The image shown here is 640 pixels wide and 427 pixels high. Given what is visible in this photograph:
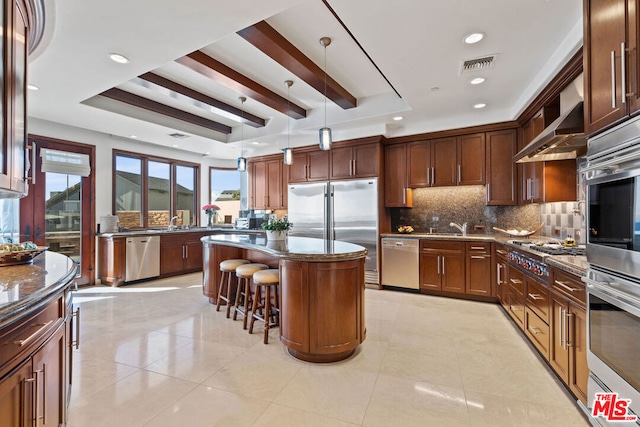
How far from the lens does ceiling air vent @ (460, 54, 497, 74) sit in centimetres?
283

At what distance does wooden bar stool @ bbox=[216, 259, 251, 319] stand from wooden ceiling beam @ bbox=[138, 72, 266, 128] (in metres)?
2.20

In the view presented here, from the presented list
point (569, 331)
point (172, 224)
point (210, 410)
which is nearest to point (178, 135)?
point (172, 224)

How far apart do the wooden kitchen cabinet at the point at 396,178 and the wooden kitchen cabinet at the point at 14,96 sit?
4450 mm

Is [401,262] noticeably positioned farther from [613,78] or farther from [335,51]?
[613,78]

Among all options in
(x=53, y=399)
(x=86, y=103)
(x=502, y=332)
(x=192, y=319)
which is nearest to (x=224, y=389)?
(x=53, y=399)

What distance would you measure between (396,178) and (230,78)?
303 centimetres

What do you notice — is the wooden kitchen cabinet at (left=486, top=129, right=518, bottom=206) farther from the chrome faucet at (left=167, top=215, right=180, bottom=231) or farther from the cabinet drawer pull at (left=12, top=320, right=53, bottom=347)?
the chrome faucet at (left=167, top=215, right=180, bottom=231)

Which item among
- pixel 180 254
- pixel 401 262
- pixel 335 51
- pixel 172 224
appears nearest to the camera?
pixel 335 51

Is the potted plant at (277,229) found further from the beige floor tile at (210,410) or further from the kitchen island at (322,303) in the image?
the beige floor tile at (210,410)

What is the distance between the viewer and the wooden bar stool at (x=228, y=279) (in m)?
3.67

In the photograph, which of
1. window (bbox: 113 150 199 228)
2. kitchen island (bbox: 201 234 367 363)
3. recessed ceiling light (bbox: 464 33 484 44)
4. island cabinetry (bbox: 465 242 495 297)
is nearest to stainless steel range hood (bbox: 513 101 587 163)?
recessed ceiling light (bbox: 464 33 484 44)

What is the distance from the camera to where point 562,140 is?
2414mm

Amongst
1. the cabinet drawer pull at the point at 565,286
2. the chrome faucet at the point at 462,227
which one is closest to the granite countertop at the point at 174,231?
the chrome faucet at the point at 462,227

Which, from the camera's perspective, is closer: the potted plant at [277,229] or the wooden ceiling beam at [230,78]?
the wooden ceiling beam at [230,78]
